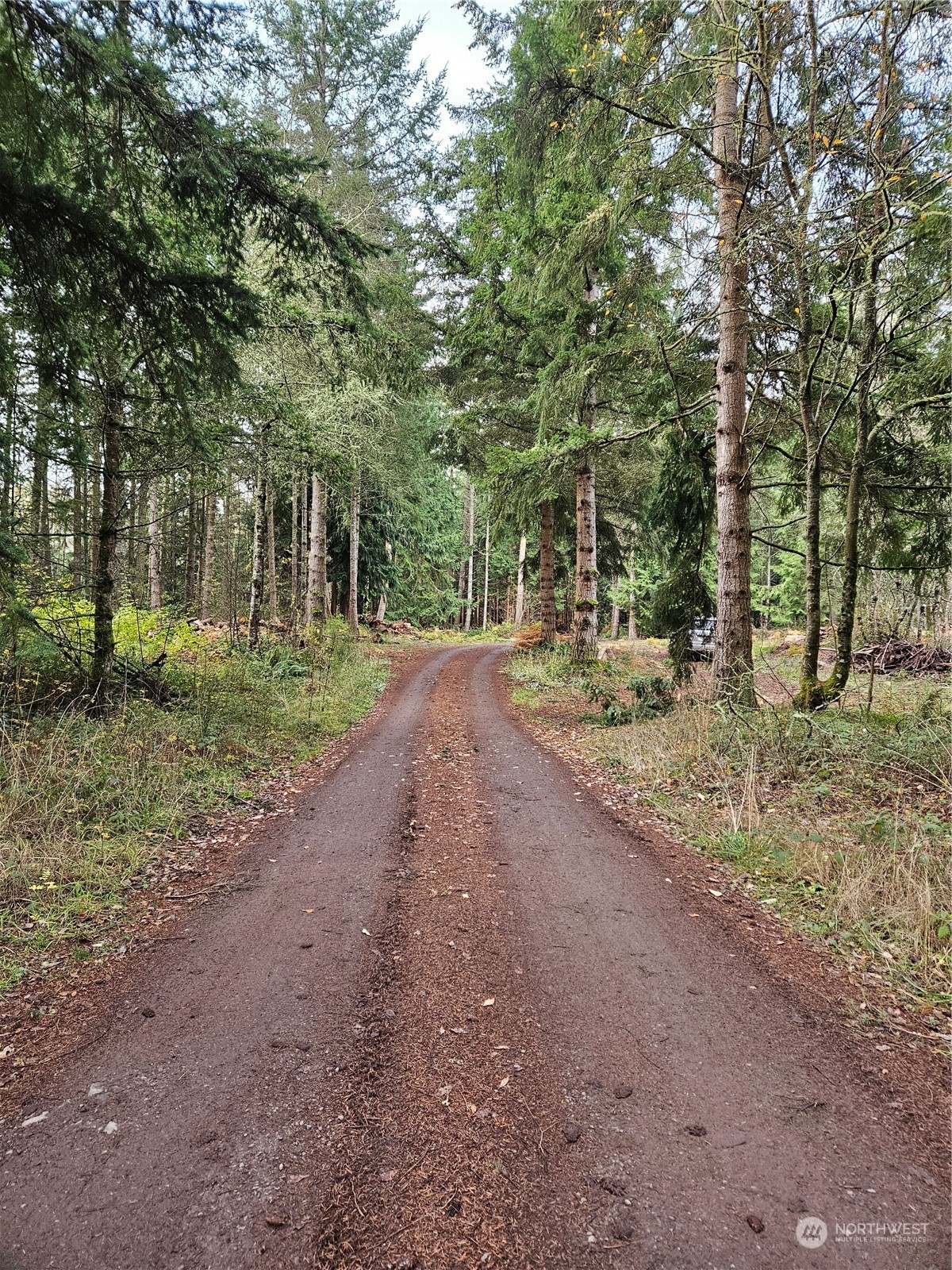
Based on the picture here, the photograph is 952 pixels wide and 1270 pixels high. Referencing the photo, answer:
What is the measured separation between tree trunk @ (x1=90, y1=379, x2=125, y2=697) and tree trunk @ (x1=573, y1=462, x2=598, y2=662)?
9422 mm

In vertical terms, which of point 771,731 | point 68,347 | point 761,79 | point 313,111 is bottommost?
point 771,731

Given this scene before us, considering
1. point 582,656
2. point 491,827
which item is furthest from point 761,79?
point 582,656

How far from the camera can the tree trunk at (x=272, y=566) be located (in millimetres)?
13046

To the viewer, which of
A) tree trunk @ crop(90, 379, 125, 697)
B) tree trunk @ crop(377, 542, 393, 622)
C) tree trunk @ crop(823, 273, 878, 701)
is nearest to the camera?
tree trunk @ crop(823, 273, 878, 701)

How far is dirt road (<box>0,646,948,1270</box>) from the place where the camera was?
1.76 metres

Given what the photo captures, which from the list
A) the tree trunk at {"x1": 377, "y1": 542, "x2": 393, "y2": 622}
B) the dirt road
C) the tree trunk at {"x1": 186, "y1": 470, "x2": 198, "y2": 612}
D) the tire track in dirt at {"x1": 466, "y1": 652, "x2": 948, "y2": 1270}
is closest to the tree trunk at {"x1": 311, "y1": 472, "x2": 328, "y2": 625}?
the tree trunk at {"x1": 186, "y1": 470, "x2": 198, "y2": 612}

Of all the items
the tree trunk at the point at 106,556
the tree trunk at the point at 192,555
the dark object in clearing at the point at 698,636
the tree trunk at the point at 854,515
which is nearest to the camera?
the tree trunk at the point at 854,515

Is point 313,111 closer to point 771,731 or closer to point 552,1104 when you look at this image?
point 771,731

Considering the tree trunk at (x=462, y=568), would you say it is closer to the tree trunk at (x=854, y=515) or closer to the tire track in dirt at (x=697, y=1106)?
→ the tree trunk at (x=854, y=515)

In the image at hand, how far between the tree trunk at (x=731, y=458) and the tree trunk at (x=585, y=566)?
18.6 feet

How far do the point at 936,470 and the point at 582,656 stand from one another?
837cm

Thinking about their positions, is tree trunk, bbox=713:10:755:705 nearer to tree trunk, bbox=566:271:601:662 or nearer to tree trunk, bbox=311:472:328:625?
tree trunk, bbox=566:271:601:662

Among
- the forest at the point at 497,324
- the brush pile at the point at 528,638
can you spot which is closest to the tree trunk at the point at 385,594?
the brush pile at the point at 528,638

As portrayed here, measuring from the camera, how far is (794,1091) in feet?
7.63
